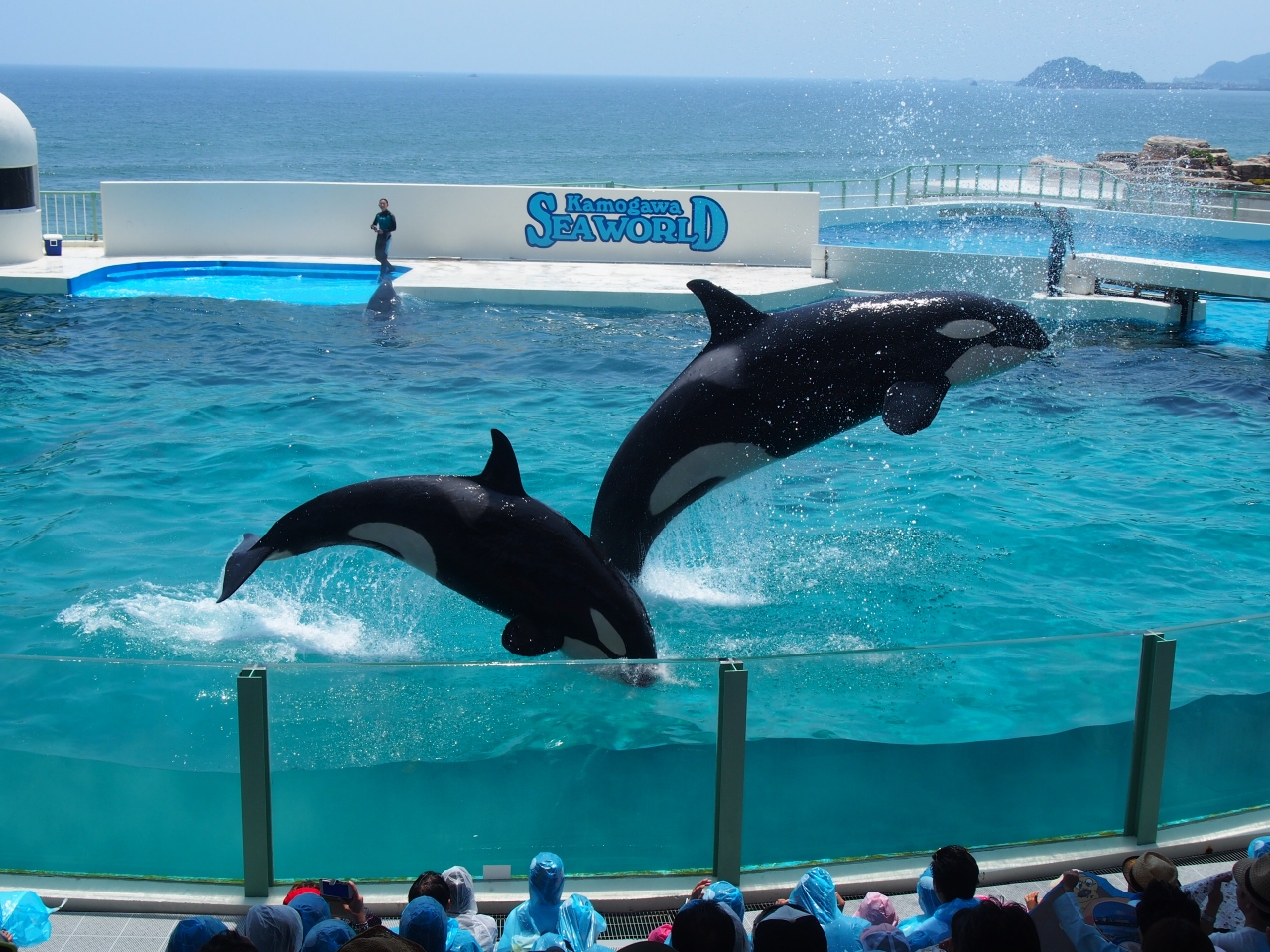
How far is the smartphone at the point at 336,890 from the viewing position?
12.2 feet

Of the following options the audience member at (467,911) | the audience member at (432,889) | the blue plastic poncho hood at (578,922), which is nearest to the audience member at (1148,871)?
the blue plastic poncho hood at (578,922)

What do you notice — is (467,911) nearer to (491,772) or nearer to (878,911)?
(491,772)

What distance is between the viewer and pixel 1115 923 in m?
3.23

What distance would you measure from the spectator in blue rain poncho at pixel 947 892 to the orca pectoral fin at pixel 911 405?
3.27 m

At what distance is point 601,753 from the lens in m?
4.22

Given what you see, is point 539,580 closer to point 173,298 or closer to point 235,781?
point 235,781

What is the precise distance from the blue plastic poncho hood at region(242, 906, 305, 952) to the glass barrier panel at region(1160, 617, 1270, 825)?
118 inches

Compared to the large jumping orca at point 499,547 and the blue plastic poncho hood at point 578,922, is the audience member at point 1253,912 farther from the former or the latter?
the large jumping orca at point 499,547

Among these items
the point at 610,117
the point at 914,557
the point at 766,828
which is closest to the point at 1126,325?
the point at 914,557

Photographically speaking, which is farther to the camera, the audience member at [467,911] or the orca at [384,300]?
the orca at [384,300]

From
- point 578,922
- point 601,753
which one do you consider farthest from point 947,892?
point 601,753

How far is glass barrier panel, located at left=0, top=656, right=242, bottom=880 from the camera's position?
12.9 ft

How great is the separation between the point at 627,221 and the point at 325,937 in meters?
17.6

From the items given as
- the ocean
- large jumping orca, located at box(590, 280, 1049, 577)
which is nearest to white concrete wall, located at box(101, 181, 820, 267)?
large jumping orca, located at box(590, 280, 1049, 577)
